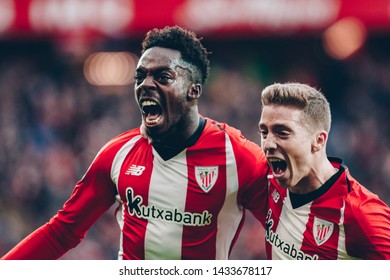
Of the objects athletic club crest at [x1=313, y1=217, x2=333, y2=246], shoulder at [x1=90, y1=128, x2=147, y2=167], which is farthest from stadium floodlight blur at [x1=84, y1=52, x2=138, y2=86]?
athletic club crest at [x1=313, y1=217, x2=333, y2=246]

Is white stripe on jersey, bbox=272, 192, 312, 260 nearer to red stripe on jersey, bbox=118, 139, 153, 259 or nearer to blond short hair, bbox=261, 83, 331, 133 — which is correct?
blond short hair, bbox=261, 83, 331, 133

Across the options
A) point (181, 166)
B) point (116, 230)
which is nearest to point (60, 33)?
point (116, 230)

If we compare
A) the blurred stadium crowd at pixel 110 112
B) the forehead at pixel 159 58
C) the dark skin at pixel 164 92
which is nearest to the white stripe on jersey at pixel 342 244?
the dark skin at pixel 164 92

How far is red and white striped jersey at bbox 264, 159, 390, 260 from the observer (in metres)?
4.03

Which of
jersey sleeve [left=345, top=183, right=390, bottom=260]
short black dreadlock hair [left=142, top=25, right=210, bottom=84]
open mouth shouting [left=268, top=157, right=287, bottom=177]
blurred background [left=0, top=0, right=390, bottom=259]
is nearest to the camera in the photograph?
jersey sleeve [left=345, top=183, right=390, bottom=260]

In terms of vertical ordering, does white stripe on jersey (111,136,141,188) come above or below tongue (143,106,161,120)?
below

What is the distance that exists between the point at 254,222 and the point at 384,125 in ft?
9.82

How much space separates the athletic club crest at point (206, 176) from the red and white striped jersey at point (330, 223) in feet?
1.12

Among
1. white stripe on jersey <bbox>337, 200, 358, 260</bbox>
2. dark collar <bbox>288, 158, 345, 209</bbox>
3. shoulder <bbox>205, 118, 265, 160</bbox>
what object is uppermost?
shoulder <bbox>205, 118, 265, 160</bbox>

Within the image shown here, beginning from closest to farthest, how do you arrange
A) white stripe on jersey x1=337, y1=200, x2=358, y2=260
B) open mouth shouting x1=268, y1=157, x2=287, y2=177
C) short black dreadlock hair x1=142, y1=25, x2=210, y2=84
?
white stripe on jersey x1=337, y1=200, x2=358, y2=260 → open mouth shouting x1=268, y1=157, x2=287, y2=177 → short black dreadlock hair x1=142, y1=25, x2=210, y2=84

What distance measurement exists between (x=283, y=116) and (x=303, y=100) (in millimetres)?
149

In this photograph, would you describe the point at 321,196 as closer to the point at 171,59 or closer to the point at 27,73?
the point at 171,59

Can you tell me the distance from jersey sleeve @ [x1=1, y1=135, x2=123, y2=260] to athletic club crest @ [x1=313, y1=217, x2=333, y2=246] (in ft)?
4.23
